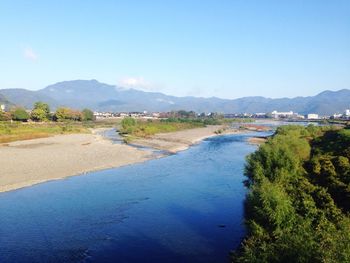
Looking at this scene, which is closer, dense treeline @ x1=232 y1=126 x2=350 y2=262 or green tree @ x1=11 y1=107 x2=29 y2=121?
dense treeline @ x1=232 y1=126 x2=350 y2=262

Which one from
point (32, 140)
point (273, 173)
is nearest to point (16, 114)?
point (32, 140)

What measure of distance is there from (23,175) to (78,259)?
21579 millimetres

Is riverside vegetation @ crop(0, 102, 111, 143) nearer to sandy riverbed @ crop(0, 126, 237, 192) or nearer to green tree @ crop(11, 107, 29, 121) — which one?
green tree @ crop(11, 107, 29, 121)

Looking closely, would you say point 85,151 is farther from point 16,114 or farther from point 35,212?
point 16,114

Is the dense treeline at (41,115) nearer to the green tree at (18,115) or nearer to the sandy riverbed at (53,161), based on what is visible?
the green tree at (18,115)

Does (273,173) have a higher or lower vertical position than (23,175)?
higher

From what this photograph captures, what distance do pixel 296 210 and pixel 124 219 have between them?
40.0ft

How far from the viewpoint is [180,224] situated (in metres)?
25.6

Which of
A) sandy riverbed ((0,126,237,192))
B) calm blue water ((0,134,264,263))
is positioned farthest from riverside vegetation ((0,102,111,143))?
calm blue water ((0,134,264,263))

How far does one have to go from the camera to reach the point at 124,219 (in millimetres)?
26500

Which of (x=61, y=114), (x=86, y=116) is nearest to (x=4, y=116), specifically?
(x=61, y=114)

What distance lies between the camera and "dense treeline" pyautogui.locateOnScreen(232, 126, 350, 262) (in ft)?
38.6

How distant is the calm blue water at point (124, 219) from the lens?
2070 centimetres

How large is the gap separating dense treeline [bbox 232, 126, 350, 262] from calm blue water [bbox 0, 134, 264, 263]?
10.3 ft
